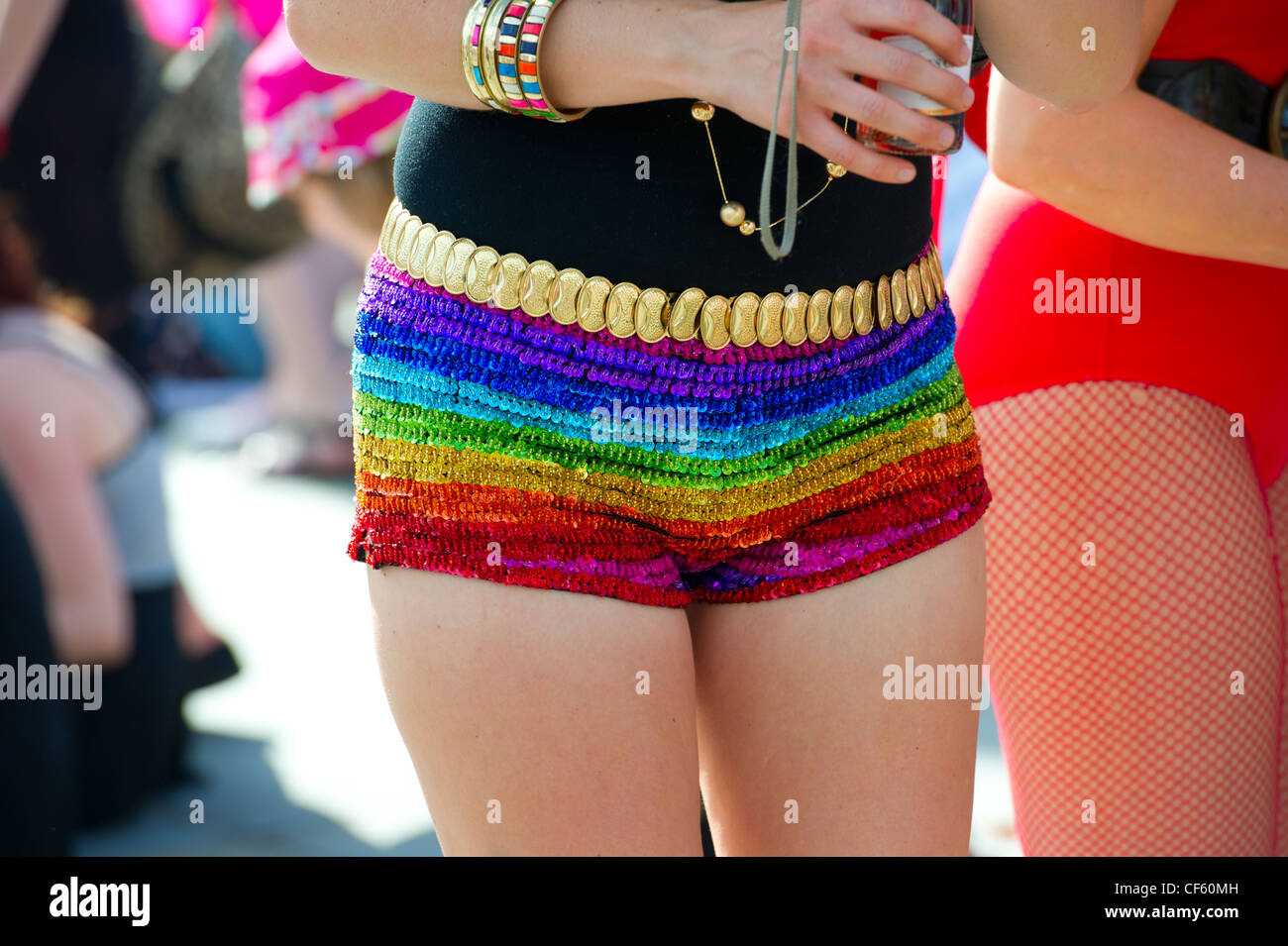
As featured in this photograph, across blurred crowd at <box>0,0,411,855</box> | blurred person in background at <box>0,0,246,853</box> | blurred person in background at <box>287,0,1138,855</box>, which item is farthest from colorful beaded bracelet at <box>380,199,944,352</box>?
blurred person in background at <box>0,0,246,853</box>

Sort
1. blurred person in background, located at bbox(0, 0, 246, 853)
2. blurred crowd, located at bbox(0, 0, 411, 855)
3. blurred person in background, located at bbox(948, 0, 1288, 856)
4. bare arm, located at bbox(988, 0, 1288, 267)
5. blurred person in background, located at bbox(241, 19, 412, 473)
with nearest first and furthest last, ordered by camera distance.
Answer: bare arm, located at bbox(988, 0, 1288, 267), blurred person in background, located at bbox(948, 0, 1288, 856), blurred crowd, located at bbox(0, 0, 411, 855), blurred person in background, located at bbox(0, 0, 246, 853), blurred person in background, located at bbox(241, 19, 412, 473)

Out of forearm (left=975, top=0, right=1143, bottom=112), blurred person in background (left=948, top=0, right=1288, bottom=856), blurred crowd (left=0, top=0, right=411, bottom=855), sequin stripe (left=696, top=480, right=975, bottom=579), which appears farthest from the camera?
blurred crowd (left=0, top=0, right=411, bottom=855)

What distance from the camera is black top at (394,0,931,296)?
1.10m

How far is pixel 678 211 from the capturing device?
1106 mm

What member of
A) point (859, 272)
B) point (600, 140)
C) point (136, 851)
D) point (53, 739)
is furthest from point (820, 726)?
point (136, 851)

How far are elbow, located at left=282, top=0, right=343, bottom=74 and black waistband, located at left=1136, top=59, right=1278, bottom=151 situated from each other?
32.8 inches

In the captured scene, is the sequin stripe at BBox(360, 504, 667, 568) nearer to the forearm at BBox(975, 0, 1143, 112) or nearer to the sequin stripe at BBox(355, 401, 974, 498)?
the sequin stripe at BBox(355, 401, 974, 498)

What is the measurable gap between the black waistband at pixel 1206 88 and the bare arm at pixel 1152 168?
4cm

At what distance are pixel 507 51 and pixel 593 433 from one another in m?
0.30

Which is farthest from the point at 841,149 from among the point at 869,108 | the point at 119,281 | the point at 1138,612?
the point at 119,281

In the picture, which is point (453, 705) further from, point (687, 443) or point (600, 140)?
point (600, 140)

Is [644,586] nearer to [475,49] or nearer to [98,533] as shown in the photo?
[475,49]

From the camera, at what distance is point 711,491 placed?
1163 millimetres

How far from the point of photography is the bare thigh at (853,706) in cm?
123
